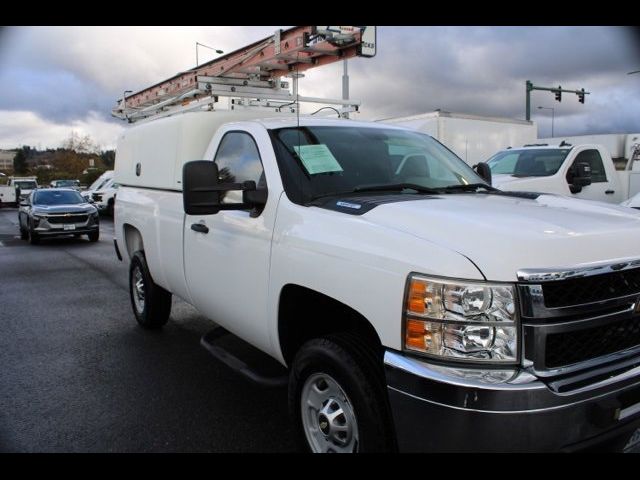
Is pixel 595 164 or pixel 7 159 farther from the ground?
pixel 7 159

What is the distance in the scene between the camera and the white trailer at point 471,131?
45.2 ft

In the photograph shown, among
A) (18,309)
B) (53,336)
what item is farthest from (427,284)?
(18,309)

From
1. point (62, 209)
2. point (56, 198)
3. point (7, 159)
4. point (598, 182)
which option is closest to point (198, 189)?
point (598, 182)

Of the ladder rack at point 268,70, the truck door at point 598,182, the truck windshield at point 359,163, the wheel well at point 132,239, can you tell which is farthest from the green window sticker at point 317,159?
the truck door at point 598,182

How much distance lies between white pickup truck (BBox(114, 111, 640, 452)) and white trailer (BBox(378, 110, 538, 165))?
9.99m

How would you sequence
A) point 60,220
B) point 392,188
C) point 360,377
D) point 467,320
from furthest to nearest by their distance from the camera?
point 60,220, point 392,188, point 360,377, point 467,320

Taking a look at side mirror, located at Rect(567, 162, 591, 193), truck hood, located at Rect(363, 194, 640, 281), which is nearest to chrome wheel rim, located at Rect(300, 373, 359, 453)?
truck hood, located at Rect(363, 194, 640, 281)

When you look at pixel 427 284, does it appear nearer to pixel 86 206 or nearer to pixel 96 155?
pixel 86 206

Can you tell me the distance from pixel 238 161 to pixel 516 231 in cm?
226

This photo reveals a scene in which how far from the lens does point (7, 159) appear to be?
99.6m

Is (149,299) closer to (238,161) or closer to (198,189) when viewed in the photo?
(238,161)

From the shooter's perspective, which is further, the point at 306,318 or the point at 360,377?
the point at 306,318

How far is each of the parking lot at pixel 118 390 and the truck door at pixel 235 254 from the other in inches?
24.8

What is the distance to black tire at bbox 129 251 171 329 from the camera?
566 cm
